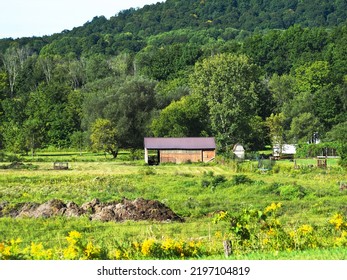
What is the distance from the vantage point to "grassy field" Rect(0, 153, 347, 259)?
39.5 ft

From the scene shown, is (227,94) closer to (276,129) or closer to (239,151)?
(276,129)

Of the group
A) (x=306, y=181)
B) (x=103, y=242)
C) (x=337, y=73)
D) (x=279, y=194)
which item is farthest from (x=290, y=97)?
(x=103, y=242)

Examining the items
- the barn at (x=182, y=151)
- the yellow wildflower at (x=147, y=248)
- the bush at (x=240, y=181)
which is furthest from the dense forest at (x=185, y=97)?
the yellow wildflower at (x=147, y=248)

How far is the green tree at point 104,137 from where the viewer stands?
47469mm

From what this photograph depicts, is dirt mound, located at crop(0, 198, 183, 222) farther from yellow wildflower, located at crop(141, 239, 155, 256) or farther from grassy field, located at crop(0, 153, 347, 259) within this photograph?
yellow wildflower, located at crop(141, 239, 155, 256)

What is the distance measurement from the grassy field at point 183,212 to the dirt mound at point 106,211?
0.63 meters

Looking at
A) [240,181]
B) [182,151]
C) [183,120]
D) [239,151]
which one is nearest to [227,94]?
[183,120]

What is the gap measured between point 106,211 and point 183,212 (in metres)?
2.48

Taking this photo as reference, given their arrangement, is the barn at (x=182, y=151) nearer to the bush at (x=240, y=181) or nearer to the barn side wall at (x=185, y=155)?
the barn side wall at (x=185, y=155)

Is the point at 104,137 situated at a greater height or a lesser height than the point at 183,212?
greater

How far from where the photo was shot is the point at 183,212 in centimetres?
2131

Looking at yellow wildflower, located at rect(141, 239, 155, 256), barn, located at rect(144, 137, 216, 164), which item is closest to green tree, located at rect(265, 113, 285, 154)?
barn, located at rect(144, 137, 216, 164)

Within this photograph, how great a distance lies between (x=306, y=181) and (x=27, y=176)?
1251cm

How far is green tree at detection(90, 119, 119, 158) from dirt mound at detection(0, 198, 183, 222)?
26169 mm
